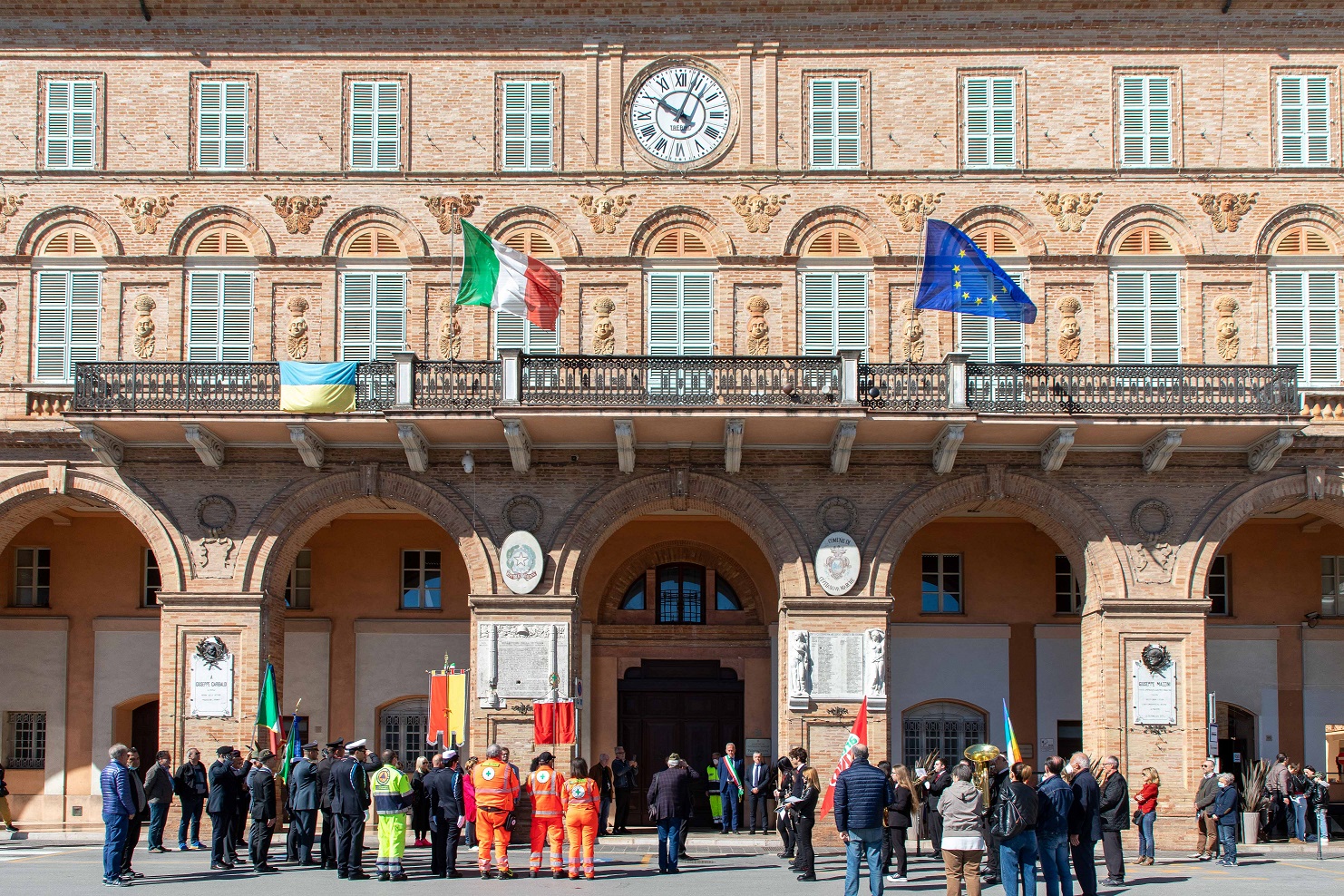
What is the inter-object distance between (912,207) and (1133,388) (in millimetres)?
5264

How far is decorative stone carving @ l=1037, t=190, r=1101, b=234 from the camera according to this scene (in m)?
29.5

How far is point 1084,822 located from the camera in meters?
18.9

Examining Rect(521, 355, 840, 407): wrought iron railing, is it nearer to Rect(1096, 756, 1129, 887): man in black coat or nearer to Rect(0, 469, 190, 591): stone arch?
Rect(0, 469, 190, 591): stone arch

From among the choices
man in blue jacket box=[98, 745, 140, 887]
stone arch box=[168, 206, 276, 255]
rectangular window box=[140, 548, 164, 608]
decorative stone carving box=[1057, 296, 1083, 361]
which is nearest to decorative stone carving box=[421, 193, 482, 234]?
stone arch box=[168, 206, 276, 255]

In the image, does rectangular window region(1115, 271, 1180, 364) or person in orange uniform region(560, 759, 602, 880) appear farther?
rectangular window region(1115, 271, 1180, 364)

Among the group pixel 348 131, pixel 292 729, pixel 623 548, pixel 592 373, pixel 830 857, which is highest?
pixel 348 131

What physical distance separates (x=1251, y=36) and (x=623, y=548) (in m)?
15.3

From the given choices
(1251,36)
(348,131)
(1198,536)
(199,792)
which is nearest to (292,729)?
(199,792)

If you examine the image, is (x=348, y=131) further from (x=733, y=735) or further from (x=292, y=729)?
(x=733, y=735)

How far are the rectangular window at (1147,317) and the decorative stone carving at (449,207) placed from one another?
11919 mm

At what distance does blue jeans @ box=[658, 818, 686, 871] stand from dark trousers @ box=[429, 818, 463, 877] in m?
2.79

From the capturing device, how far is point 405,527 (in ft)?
106

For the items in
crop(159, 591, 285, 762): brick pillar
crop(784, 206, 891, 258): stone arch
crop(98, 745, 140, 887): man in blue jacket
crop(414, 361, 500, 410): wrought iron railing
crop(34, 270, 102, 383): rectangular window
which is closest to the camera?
crop(98, 745, 140, 887): man in blue jacket

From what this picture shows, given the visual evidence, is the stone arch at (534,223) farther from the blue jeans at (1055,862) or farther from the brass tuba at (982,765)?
the blue jeans at (1055,862)
